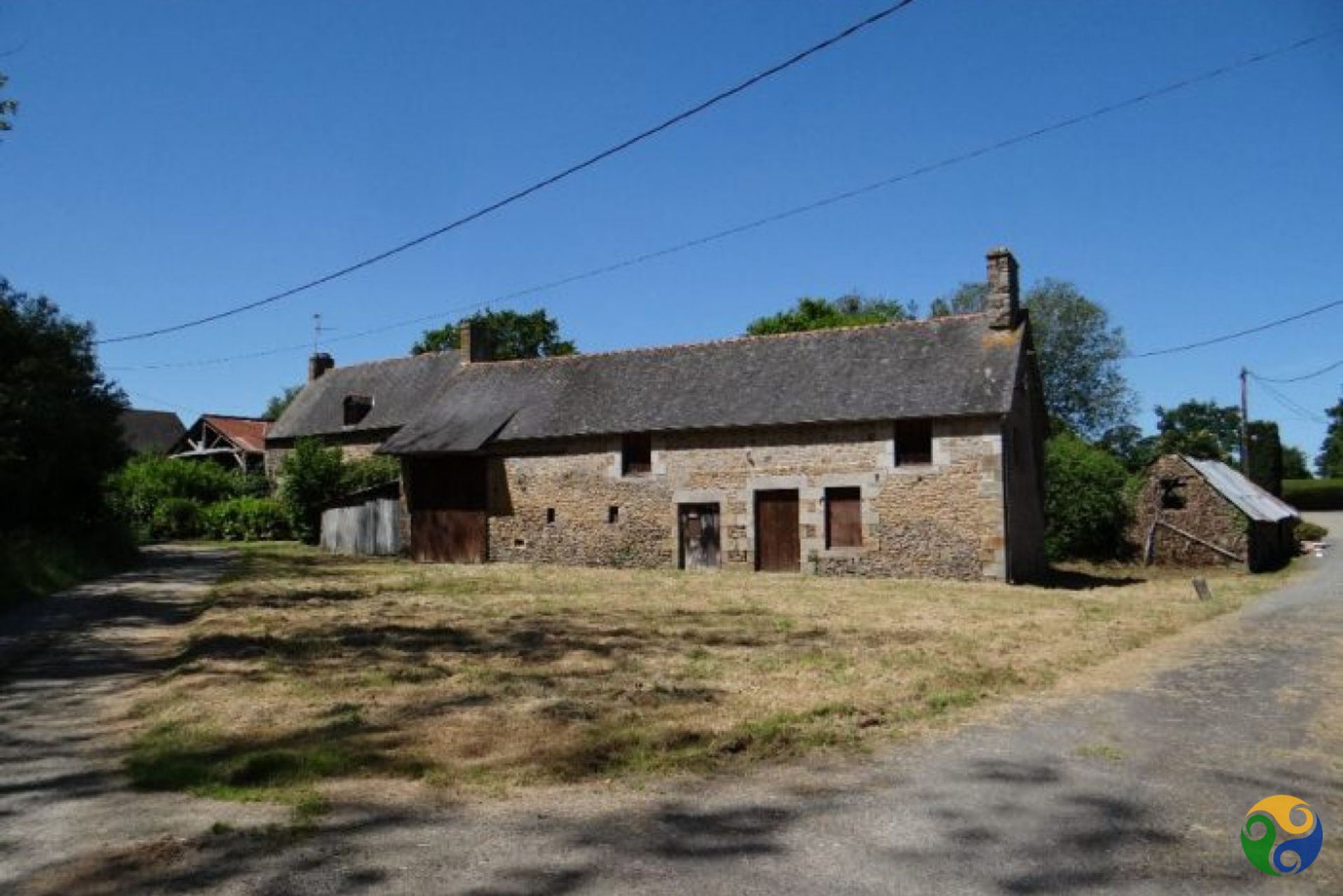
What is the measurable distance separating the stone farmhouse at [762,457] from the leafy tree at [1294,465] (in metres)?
59.9

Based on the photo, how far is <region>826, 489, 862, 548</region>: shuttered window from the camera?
2123 cm

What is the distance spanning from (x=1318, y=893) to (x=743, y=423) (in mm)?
18710

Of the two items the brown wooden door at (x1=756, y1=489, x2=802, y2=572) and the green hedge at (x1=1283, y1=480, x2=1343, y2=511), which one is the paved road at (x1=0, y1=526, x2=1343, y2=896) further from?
the green hedge at (x1=1283, y1=480, x2=1343, y2=511)

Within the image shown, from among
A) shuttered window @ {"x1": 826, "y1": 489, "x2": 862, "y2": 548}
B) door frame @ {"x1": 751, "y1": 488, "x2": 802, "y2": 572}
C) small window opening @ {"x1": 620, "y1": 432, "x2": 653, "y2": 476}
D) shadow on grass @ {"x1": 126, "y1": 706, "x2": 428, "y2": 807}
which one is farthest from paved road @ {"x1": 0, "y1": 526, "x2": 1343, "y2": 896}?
small window opening @ {"x1": 620, "y1": 432, "x2": 653, "y2": 476}

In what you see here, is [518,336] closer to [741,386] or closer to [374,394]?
[374,394]

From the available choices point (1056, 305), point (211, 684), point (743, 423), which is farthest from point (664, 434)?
point (1056, 305)

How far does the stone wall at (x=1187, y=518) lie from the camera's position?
928 inches

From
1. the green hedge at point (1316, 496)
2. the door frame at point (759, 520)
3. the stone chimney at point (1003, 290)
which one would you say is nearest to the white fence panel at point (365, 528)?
the door frame at point (759, 520)

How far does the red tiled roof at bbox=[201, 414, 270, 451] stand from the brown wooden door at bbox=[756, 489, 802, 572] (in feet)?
92.8

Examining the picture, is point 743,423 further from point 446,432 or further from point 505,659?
point 505,659

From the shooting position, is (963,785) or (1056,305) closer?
(963,785)

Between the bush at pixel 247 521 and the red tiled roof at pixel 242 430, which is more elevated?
the red tiled roof at pixel 242 430

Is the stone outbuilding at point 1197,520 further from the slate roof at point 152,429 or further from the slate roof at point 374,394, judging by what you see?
the slate roof at point 152,429

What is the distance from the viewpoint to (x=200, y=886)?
3.73m
